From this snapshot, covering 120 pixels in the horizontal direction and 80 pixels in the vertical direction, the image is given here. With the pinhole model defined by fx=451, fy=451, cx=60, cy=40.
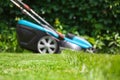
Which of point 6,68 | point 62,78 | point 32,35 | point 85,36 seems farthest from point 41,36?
point 62,78

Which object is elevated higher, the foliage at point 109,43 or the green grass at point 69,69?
the foliage at point 109,43

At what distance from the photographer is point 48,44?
313 inches

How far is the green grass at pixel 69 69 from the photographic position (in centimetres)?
291

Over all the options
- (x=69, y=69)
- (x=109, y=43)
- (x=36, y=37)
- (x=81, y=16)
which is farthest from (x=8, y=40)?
(x=69, y=69)

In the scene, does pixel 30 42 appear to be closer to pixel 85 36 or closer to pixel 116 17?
pixel 85 36

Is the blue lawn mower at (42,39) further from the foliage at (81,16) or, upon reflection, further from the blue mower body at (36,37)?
the foliage at (81,16)

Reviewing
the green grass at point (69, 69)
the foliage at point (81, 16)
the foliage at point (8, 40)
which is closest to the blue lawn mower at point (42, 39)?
the foliage at point (8, 40)

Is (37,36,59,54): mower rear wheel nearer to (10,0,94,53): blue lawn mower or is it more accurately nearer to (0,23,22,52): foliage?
(10,0,94,53): blue lawn mower

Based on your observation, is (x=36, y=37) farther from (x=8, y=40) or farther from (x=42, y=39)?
(x=8, y=40)

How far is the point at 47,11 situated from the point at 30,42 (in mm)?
1411

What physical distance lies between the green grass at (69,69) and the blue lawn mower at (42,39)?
8.11 ft

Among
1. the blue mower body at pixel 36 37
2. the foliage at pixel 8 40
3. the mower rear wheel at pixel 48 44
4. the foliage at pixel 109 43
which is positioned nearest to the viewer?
the blue mower body at pixel 36 37

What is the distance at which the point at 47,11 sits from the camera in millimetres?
9164

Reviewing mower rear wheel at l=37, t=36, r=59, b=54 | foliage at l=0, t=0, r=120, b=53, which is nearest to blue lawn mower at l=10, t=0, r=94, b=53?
mower rear wheel at l=37, t=36, r=59, b=54
